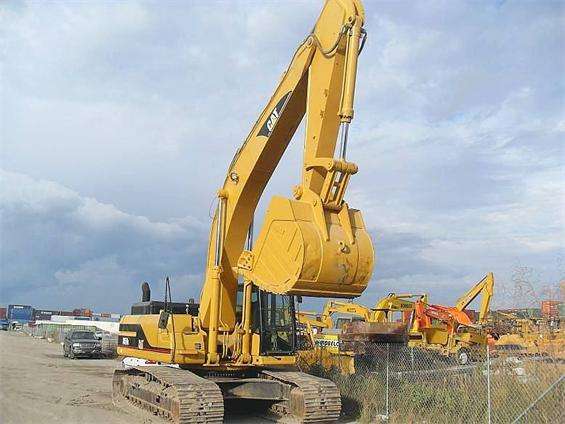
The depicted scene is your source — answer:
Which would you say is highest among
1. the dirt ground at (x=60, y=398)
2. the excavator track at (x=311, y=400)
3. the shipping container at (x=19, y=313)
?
the shipping container at (x=19, y=313)

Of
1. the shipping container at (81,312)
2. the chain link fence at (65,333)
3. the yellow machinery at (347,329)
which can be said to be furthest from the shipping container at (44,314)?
the yellow machinery at (347,329)

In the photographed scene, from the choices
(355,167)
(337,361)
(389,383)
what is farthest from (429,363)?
(355,167)

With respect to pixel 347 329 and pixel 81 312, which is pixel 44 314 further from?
pixel 347 329

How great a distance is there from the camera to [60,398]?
14281 mm

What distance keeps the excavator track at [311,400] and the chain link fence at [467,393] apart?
1.19 metres

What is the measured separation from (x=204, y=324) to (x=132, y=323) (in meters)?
2.66

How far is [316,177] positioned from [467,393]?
504 centimetres

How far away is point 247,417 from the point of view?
12422 mm

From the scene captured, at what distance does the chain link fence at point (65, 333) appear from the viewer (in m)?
32.4

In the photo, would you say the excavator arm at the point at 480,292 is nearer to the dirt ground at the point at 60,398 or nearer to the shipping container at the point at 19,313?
the dirt ground at the point at 60,398

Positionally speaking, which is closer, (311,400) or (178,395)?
(178,395)

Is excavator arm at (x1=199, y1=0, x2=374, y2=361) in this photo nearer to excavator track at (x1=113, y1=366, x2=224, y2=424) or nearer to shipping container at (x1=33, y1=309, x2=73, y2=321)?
excavator track at (x1=113, y1=366, x2=224, y2=424)

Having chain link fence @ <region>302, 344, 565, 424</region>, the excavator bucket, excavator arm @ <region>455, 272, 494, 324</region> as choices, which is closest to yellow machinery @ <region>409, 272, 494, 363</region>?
excavator arm @ <region>455, 272, 494, 324</region>

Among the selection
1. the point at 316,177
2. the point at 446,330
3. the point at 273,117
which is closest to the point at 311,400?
the point at 316,177
